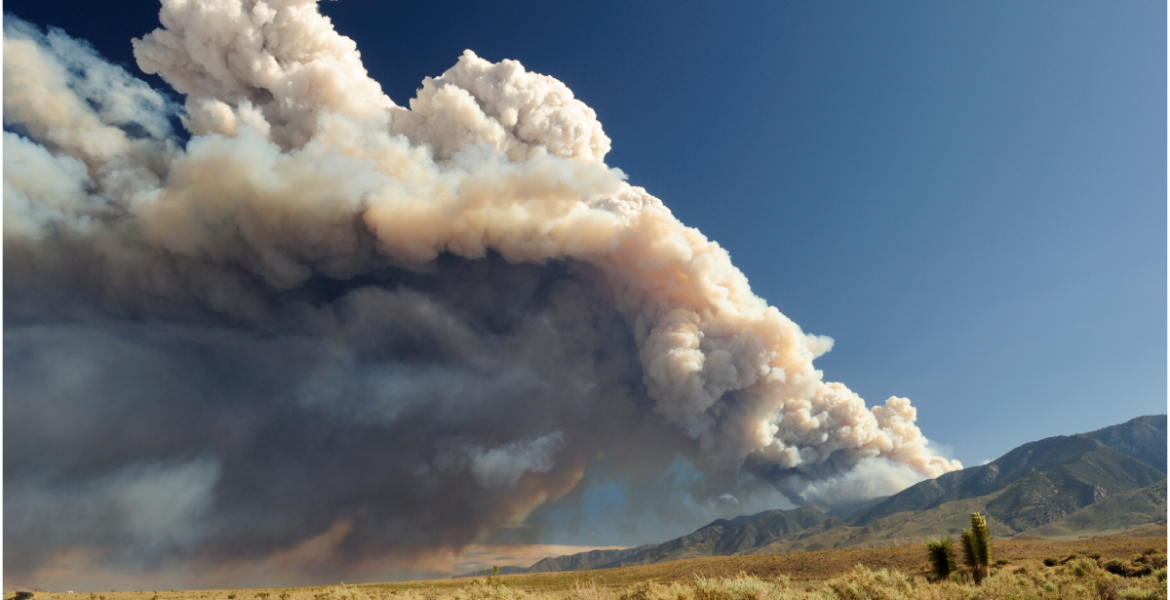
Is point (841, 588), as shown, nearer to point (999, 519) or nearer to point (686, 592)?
point (686, 592)

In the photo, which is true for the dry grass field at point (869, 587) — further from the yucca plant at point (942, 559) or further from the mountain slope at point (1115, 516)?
the mountain slope at point (1115, 516)

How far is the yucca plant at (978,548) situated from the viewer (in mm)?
24234

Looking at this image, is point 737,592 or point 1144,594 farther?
point 737,592

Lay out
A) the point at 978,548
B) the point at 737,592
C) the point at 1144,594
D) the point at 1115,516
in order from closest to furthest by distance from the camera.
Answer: the point at 1144,594 < the point at 737,592 < the point at 978,548 < the point at 1115,516

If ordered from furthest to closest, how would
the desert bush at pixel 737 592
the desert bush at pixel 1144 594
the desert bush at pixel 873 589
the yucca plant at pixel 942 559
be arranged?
the yucca plant at pixel 942 559 < the desert bush at pixel 873 589 < the desert bush at pixel 737 592 < the desert bush at pixel 1144 594

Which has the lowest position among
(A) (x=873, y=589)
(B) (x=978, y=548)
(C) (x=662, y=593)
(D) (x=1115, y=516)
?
(D) (x=1115, y=516)

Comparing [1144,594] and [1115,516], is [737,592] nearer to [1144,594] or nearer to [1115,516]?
[1144,594]

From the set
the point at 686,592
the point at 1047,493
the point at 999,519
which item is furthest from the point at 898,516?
the point at 686,592

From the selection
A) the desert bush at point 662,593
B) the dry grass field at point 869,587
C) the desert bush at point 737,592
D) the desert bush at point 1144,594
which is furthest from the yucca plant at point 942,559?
the desert bush at point 662,593

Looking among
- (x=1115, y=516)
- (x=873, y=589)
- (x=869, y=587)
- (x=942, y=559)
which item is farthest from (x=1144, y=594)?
(x=1115, y=516)

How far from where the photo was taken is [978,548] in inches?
963

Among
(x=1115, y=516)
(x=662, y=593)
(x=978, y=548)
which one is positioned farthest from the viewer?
(x=1115, y=516)

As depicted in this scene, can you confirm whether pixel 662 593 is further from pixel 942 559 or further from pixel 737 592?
pixel 942 559

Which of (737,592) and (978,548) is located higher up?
(737,592)
